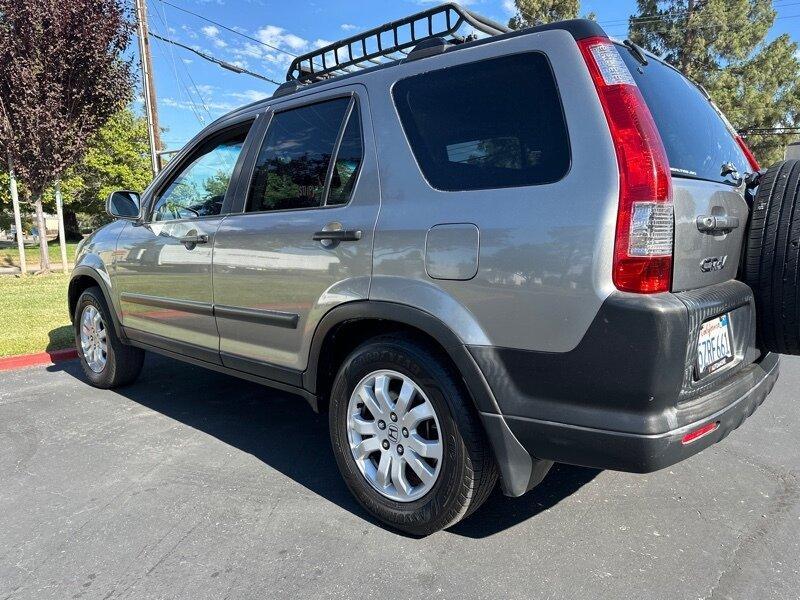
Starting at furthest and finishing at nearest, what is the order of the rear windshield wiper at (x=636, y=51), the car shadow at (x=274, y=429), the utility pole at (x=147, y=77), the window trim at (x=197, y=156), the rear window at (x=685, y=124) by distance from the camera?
the utility pole at (x=147, y=77)
the window trim at (x=197, y=156)
the car shadow at (x=274, y=429)
the rear windshield wiper at (x=636, y=51)
the rear window at (x=685, y=124)

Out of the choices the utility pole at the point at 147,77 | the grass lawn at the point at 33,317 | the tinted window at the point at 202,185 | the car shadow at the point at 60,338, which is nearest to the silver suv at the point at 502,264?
the tinted window at the point at 202,185

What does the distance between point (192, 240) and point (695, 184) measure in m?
2.60

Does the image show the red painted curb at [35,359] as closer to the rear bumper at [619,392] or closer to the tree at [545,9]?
the rear bumper at [619,392]

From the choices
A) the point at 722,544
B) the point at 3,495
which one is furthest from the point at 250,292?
the point at 722,544

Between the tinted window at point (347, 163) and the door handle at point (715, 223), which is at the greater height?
the tinted window at point (347, 163)

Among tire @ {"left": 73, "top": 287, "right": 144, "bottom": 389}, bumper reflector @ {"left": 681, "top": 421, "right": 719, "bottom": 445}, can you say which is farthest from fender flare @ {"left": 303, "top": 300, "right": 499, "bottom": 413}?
tire @ {"left": 73, "top": 287, "right": 144, "bottom": 389}

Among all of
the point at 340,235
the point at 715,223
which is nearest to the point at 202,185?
the point at 340,235

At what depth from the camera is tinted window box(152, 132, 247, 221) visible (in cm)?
335

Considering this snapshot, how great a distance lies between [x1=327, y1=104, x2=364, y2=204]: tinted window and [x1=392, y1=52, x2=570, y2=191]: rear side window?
262mm

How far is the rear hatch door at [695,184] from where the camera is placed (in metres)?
1.93

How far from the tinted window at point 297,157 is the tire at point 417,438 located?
2.82 feet

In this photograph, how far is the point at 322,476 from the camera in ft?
10.1

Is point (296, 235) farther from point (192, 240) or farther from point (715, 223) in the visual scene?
point (715, 223)

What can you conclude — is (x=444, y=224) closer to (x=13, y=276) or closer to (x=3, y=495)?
(x=3, y=495)
